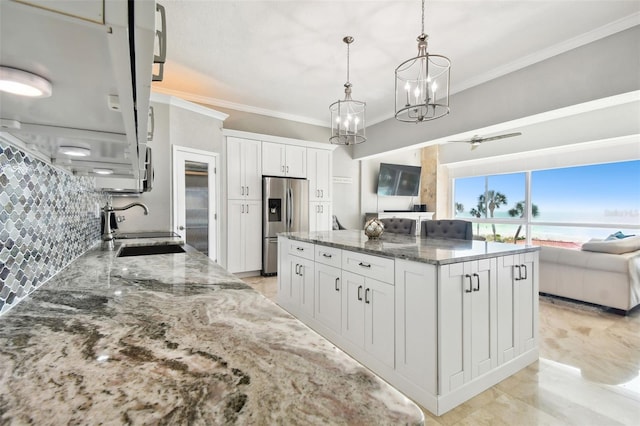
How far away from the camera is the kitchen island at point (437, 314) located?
5.19 ft

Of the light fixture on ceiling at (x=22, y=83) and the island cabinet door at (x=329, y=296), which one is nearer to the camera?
the light fixture on ceiling at (x=22, y=83)

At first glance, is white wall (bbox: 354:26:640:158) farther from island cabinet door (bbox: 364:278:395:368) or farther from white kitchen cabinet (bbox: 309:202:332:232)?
island cabinet door (bbox: 364:278:395:368)

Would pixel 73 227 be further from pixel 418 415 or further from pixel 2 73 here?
pixel 418 415

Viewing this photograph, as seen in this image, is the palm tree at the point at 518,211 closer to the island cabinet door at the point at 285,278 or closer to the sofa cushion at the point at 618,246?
the sofa cushion at the point at 618,246

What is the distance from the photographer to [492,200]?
6.61 metres

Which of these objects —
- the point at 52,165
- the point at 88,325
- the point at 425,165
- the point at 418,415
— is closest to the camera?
the point at 418,415

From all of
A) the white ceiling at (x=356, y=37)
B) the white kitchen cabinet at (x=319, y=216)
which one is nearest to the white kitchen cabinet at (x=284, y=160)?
the white kitchen cabinet at (x=319, y=216)

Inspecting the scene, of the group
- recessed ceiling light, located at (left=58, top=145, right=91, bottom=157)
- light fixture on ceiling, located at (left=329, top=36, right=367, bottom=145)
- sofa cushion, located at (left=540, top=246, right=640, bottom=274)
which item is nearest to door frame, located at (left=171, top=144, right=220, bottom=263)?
light fixture on ceiling, located at (left=329, top=36, right=367, bottom=145)

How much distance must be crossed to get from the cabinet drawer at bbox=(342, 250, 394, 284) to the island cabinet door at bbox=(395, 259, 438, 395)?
0.07m

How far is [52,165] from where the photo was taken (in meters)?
1.15

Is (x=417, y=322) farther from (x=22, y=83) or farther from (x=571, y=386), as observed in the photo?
(x=22, y=83)

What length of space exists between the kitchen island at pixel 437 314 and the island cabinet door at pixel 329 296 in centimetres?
1

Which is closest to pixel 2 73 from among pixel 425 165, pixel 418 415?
pixel 418 415

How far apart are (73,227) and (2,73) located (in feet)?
4.12
